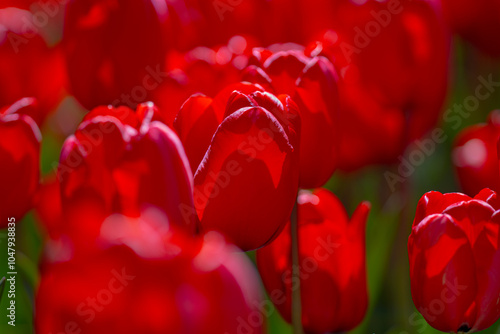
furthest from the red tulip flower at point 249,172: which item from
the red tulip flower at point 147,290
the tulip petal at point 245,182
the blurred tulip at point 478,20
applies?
the blurred tulip at point 478,20

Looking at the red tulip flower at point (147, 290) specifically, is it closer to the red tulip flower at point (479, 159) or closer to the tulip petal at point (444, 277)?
the tulip petal at point (444, 277)

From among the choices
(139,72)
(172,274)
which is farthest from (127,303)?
(139,72)

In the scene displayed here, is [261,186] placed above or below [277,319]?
above

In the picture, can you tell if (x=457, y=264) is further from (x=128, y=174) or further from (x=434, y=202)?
(x=128, y=174)

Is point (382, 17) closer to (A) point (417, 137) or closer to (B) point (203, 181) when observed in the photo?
(A) point (417, 137)

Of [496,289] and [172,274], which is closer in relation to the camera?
[172,274]

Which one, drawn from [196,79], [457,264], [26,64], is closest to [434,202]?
[457,264]

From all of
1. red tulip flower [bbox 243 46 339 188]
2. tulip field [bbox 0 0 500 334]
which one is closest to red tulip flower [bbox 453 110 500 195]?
tulip field [bbox 0 0 500 334]
